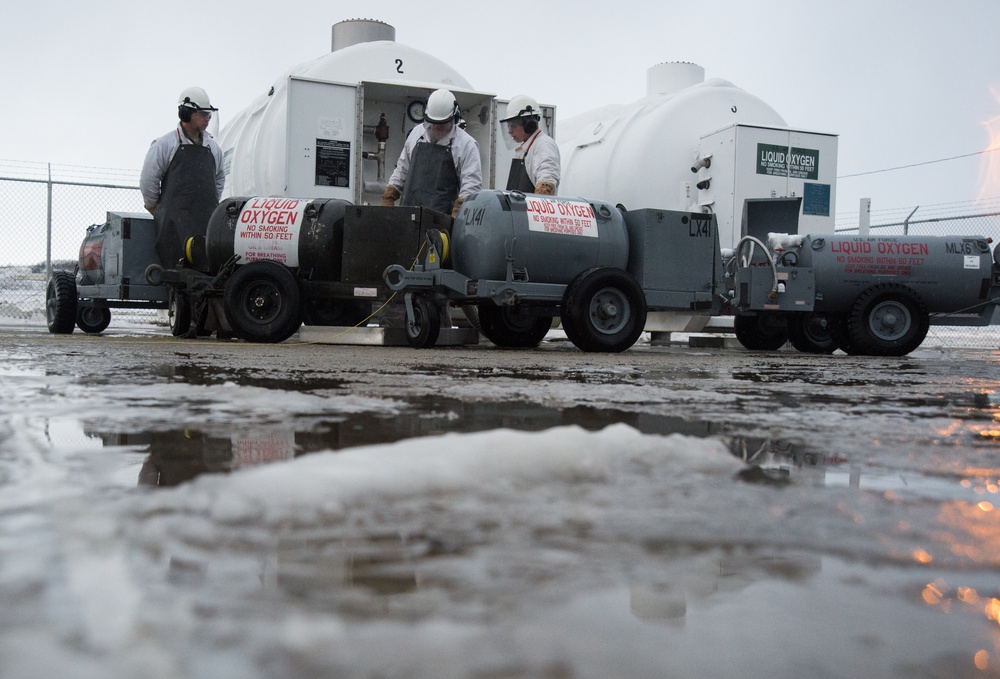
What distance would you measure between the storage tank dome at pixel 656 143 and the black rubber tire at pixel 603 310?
16.1ft

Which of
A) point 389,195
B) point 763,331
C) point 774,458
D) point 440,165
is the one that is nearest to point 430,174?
point 440,165

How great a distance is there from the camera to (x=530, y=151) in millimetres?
8078

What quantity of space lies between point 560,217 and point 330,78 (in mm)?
4809

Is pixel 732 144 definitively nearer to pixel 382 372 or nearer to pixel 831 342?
pixel 831 342

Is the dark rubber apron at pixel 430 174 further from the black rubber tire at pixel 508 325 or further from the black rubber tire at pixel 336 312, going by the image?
the black rubber tire at pixel 336 312

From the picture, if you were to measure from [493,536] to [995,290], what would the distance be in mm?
9768

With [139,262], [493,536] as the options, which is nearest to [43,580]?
[493,536]

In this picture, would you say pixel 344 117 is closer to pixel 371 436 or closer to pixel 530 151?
pixel 530 151

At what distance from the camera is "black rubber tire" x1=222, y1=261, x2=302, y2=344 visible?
7.20 meters

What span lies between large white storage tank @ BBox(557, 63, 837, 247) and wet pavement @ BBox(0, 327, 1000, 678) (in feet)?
30.1

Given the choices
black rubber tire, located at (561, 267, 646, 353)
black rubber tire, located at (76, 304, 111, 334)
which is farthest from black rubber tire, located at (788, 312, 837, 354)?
black rubber tire, located at (76, 304, 111, 334)

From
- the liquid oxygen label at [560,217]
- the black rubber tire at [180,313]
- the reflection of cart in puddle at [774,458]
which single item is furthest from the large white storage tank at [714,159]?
the reflection of cart in puddle at [774,458]

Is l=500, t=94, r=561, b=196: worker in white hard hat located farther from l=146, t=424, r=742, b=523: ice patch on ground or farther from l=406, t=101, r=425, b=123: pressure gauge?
l=146, t=424, r=742, b=523: ice patch on ground

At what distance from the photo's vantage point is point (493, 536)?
112 centimetres
